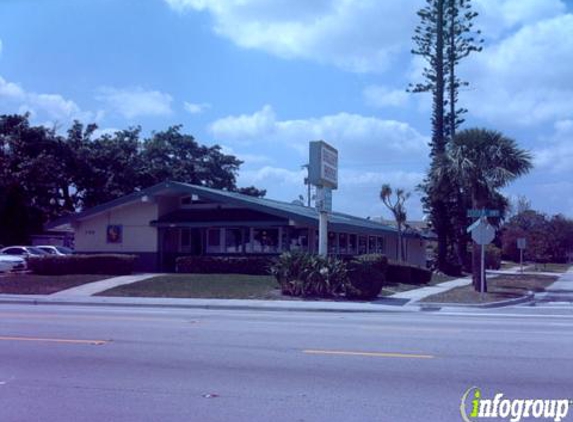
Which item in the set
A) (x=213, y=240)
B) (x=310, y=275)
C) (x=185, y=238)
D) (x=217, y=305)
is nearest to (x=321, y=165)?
(x=310, y=275)

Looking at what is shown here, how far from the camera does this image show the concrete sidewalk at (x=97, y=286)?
85.3 ft

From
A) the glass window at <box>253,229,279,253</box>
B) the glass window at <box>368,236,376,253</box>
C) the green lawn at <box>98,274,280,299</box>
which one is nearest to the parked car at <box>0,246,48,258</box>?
the glass window at <box>253,229,279,253</box>

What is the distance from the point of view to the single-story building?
3556 cm

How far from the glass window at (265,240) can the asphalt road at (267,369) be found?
65.3ft

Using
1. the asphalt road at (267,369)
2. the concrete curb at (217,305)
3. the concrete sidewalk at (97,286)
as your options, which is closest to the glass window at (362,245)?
the concrete sidewalk at (97,286)

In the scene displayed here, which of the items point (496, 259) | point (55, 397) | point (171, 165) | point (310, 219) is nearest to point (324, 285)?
point (310, 219)

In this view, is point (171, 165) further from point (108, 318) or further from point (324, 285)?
point (108, 318)

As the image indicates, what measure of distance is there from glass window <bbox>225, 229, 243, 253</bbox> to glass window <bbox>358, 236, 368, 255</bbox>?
11527mm

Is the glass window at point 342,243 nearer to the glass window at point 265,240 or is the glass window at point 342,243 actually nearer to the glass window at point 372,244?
the glass window at point 372,244

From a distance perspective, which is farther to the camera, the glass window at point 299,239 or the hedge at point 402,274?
the glass window at point 299,239

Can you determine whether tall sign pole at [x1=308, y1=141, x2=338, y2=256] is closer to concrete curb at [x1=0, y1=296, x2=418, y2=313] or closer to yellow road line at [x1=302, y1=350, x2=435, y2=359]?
concrete curb at [x1=0, y1=296, x2=418, y2=313]

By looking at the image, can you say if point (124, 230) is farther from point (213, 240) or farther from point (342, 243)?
point (342, 243)

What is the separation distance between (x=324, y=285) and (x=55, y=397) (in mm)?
16864

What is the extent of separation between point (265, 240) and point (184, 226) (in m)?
4.07
